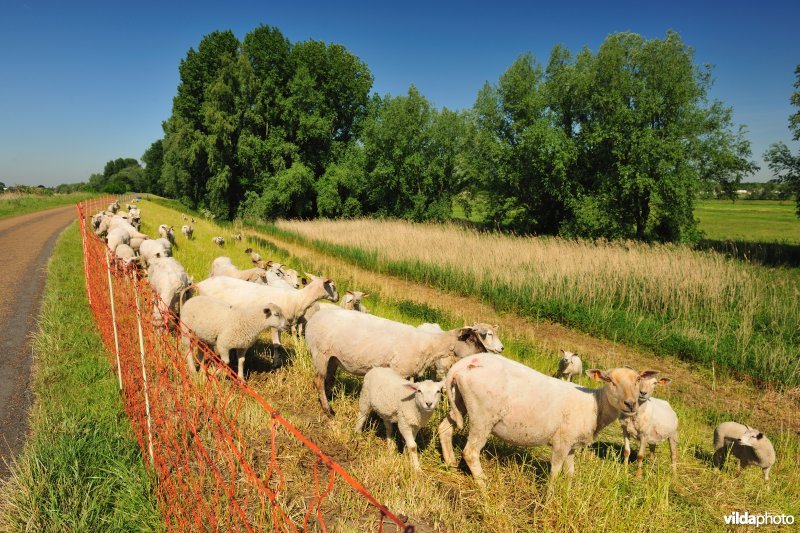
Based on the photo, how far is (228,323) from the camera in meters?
6.86

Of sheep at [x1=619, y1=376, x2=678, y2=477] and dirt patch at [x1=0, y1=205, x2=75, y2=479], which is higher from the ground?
dirt patch at [x1=0, y1=205, x2=75, y2=479]

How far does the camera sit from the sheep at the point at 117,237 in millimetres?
14586

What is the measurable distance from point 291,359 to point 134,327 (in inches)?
114

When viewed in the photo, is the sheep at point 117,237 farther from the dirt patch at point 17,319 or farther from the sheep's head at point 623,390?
the sheep's head at point 623,390

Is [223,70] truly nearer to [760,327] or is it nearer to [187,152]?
[187,152]

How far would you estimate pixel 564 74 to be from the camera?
27375mm

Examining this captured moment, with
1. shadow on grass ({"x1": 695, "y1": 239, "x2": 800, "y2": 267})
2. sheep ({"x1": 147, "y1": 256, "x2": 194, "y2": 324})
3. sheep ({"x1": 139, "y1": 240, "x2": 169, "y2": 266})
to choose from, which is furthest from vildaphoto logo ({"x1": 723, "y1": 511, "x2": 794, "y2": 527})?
shadow on grass ({"x1": 695, "y1": 239, "x2": 800, "y2": 267})

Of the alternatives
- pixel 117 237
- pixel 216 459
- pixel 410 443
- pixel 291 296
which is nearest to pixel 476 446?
pixel 410 443

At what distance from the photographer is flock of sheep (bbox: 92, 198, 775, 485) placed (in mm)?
4594

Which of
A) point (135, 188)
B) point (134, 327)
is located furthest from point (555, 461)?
point (135, 188)

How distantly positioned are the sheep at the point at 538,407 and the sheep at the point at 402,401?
0.49m

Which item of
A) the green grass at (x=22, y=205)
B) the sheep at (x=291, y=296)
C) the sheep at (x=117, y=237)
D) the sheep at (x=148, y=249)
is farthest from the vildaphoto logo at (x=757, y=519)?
the green grass at (x=22, y=205)

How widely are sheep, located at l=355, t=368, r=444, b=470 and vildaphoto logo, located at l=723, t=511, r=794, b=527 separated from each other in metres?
3.29

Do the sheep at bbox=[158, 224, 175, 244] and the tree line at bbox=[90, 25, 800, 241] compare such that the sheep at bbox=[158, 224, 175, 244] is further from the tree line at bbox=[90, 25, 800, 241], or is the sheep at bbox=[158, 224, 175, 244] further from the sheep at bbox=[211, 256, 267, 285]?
the tree line at bbox=[90, 25, 800, 241]
